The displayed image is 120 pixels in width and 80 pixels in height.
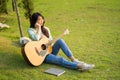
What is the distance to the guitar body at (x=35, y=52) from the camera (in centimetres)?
656

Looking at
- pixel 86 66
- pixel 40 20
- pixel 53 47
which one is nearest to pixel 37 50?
pixel 53 47

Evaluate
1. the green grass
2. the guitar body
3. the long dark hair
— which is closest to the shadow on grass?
the green grass

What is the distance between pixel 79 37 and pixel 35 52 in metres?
3.75

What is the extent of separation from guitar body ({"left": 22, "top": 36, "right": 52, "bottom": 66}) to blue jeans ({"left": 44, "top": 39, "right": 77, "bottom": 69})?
158mm

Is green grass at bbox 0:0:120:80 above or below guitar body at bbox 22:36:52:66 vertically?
below

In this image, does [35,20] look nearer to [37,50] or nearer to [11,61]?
[37,50]

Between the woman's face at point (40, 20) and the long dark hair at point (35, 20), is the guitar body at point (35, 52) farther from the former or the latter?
the woman's face at point (40, 20)

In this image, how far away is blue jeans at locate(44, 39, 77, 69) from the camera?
6662 millimetres

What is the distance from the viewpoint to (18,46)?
26.5 feet

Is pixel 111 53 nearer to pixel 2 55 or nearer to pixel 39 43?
pixel 39 43

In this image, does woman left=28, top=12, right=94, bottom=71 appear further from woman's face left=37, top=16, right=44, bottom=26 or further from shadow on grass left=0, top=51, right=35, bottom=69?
shadow on grass left=0, top=51, right=35, bottom=69

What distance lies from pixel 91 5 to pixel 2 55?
31.5 feet

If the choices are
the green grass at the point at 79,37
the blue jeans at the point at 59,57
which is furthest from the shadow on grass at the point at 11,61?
the blue jeans at the point at 59,57

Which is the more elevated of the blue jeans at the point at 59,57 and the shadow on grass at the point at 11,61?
the blue jeans at the point at 59,57
